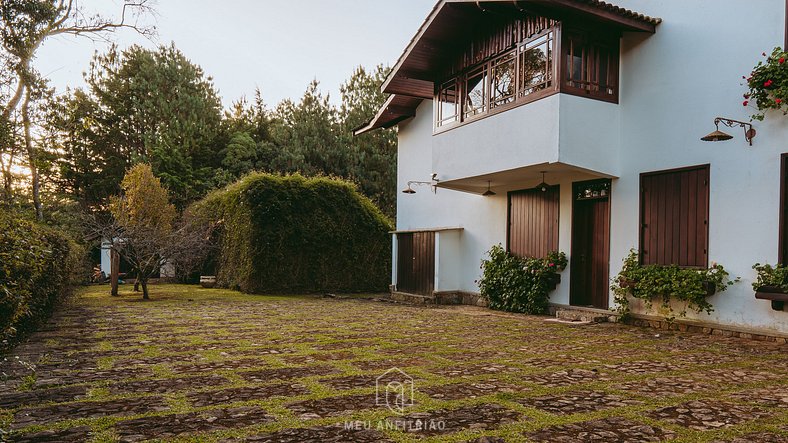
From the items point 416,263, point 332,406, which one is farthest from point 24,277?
point 416,263

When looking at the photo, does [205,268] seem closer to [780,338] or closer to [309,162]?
[309,162]

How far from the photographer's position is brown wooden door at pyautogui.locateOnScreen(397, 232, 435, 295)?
14695 mm

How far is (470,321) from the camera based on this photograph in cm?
1002

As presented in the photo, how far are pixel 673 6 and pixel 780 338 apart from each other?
18.9 ft

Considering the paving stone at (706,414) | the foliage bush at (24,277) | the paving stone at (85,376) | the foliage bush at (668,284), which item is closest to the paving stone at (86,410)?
the paving stone at (85,376)

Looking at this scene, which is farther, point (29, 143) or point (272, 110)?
point (272, 110)

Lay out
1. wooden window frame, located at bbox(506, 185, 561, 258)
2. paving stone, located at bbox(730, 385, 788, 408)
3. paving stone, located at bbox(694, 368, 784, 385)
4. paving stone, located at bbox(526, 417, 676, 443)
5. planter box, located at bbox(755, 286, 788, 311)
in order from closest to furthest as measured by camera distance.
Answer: paving stone, located at bbox(526, 417, 676, 443) < paving stone, located at bbox(730, 385, 788, 408) < paving stone, located at bbox(694, 368, 784, 385) < planter box, located at bbox(755, 286, 788, 311) < wooden window frame, located at bbox(506, 185, 561, 258)

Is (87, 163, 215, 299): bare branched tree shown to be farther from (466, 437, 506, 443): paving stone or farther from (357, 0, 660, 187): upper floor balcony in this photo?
(466, 437, 506, 443): paving stone

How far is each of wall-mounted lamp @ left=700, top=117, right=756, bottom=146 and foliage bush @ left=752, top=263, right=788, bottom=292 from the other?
1.92 m

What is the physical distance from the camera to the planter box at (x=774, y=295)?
737cm

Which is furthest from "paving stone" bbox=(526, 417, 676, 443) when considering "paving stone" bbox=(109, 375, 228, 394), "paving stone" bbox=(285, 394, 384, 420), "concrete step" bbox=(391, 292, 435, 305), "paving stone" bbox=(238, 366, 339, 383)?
"concrete step" bbox=(391, 292, 435, 305)

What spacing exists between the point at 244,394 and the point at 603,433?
8.96ft

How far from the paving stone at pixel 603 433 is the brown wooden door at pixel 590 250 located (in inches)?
281

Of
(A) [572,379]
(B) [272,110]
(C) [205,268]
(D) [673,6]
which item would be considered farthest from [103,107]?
(A) [572,379]
